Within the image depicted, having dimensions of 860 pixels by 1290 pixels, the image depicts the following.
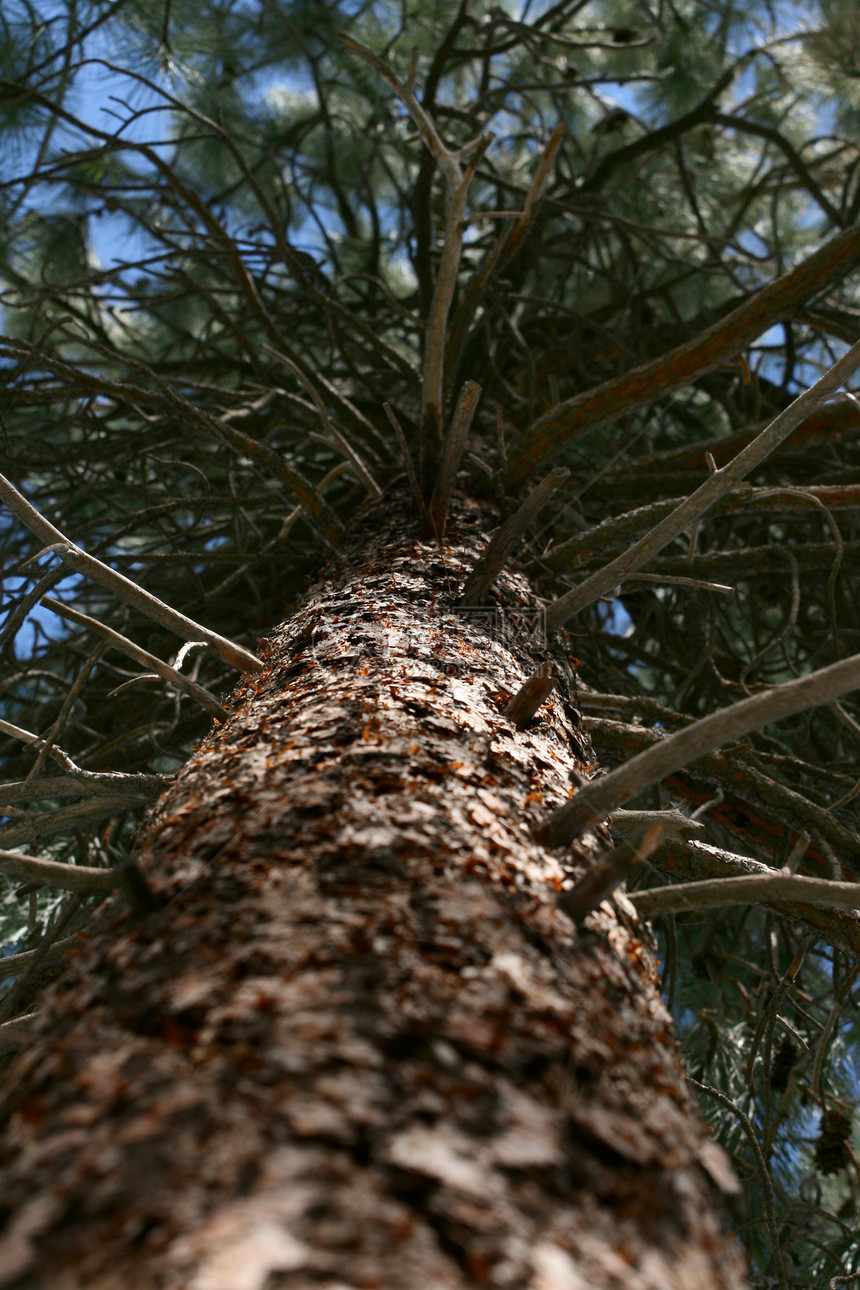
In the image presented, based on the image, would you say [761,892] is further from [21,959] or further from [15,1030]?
[21,959]

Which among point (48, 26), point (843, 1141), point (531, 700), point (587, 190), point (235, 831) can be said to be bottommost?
point (843, 1141)

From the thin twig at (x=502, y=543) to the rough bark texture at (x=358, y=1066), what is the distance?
0.47 m

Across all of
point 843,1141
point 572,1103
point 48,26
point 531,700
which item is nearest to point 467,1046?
point 572,1103

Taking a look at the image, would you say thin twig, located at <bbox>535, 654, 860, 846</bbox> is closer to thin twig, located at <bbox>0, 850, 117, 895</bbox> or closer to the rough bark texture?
the rough bark texture

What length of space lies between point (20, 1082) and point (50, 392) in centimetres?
186

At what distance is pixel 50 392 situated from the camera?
2.17 metres

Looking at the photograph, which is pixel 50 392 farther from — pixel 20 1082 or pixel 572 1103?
pixel 572 1103

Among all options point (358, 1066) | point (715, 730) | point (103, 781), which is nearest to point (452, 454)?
point (103, 781)

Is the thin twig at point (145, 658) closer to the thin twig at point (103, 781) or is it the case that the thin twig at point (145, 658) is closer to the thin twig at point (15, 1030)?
the thin twig at point (103, 781)

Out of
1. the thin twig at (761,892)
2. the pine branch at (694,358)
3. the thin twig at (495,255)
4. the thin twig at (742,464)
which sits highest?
the thin twig at (495,255)

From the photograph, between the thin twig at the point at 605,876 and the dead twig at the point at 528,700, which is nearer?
the thin twig at the point at 605,876

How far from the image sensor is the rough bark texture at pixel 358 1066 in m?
0.53

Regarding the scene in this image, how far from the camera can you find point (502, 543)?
4.74ft

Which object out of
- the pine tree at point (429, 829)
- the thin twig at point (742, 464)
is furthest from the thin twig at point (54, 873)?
the thin twig at point (742, 464)
